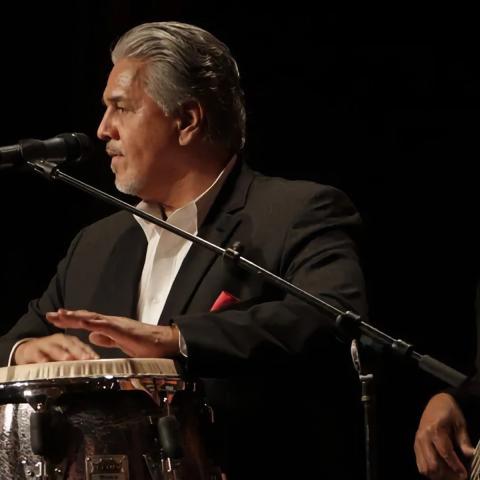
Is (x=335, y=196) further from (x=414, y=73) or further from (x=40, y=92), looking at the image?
(x=40, y=92)

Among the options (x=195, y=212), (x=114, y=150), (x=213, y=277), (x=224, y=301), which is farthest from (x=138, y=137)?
(x=224, y=301)

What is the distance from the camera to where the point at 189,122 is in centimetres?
330

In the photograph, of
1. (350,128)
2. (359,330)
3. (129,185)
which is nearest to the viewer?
(359,330)

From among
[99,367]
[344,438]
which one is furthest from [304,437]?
[99,367]

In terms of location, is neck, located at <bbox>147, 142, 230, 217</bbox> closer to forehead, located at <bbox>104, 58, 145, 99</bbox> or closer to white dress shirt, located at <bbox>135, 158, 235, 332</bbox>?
white dress shirt, located at <bbox>135, 158, 235, 332</bbox>

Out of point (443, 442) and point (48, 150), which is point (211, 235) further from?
point (443, 442)

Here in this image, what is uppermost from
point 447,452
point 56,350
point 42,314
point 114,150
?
point 114,150

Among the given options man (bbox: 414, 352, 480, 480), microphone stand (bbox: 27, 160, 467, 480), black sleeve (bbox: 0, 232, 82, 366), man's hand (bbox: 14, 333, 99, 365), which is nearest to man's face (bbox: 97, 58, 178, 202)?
black sleeve (bbox: 0, 232, 82, 366)

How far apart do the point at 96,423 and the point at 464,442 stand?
0.83 metres

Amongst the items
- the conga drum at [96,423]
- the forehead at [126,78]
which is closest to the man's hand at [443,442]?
the conga drum at [96,423]

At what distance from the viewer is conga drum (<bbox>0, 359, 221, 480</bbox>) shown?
2355 mm

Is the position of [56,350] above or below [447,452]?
above

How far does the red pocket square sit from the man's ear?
577 mm

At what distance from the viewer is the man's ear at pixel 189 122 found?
3.28 metres
